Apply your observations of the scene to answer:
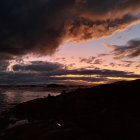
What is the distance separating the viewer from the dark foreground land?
13.2 metres

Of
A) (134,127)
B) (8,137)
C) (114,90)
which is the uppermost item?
(114,90)

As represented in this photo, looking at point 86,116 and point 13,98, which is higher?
point 86,116

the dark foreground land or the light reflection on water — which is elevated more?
the dark foreground land

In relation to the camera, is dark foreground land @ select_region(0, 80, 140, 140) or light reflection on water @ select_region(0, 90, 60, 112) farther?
light reflection on water @ select_region(0, 90, 60, 112)

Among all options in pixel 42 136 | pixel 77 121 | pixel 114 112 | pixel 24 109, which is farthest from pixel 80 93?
pixel 42 136

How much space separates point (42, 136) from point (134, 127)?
473 cm

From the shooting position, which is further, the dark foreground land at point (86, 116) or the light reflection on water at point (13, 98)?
the light reflection on water at point (13, 98)

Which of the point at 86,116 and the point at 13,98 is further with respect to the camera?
the point at 13,98

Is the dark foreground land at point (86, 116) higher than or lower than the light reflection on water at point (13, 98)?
higher

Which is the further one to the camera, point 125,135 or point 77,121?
point 77,121

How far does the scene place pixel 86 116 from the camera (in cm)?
1652

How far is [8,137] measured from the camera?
1555cm

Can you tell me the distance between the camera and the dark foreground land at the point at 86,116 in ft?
43.3

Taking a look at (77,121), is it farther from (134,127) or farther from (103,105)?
(103,105)
